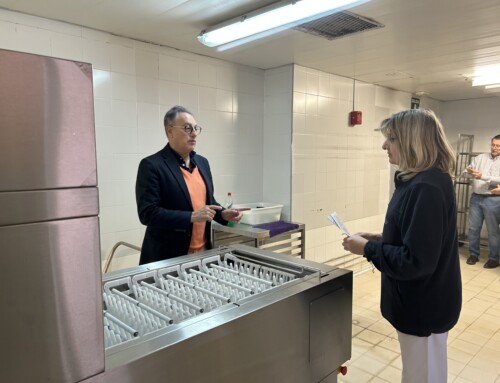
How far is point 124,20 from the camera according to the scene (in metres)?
2.29

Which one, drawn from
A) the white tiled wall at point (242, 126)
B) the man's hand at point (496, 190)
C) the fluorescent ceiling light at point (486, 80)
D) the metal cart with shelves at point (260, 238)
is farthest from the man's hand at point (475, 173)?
the metal cart with shelves at point (260, 238)

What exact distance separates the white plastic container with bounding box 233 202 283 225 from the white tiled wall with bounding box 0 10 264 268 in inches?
9.1

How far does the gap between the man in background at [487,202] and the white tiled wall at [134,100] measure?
3133 millimetres

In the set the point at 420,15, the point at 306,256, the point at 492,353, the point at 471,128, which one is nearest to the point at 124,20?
the point at 420,15

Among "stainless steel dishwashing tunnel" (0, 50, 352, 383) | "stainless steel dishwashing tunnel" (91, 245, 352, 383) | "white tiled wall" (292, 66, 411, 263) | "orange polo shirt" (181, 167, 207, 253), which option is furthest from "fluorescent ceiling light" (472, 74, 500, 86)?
"stainless steel dishwashing tunnel" (0, 50, 352, 383)

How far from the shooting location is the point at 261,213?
321 centimetres

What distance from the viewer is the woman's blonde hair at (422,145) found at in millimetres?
1394

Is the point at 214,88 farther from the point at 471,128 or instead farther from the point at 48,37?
the point at 471,128

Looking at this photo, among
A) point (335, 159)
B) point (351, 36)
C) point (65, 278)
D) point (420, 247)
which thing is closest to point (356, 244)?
point (420, 247)

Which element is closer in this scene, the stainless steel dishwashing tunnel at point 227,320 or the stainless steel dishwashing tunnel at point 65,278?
the stainless steel dishwashing tunnel at point 65,278

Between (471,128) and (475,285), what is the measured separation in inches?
105

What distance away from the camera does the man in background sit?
15.2ft

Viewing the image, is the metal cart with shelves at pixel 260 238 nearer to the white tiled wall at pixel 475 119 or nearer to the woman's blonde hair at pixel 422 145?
the woman's blonde hair at pixel 422 145

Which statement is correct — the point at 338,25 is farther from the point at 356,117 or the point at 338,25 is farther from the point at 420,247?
the point at 356,117
